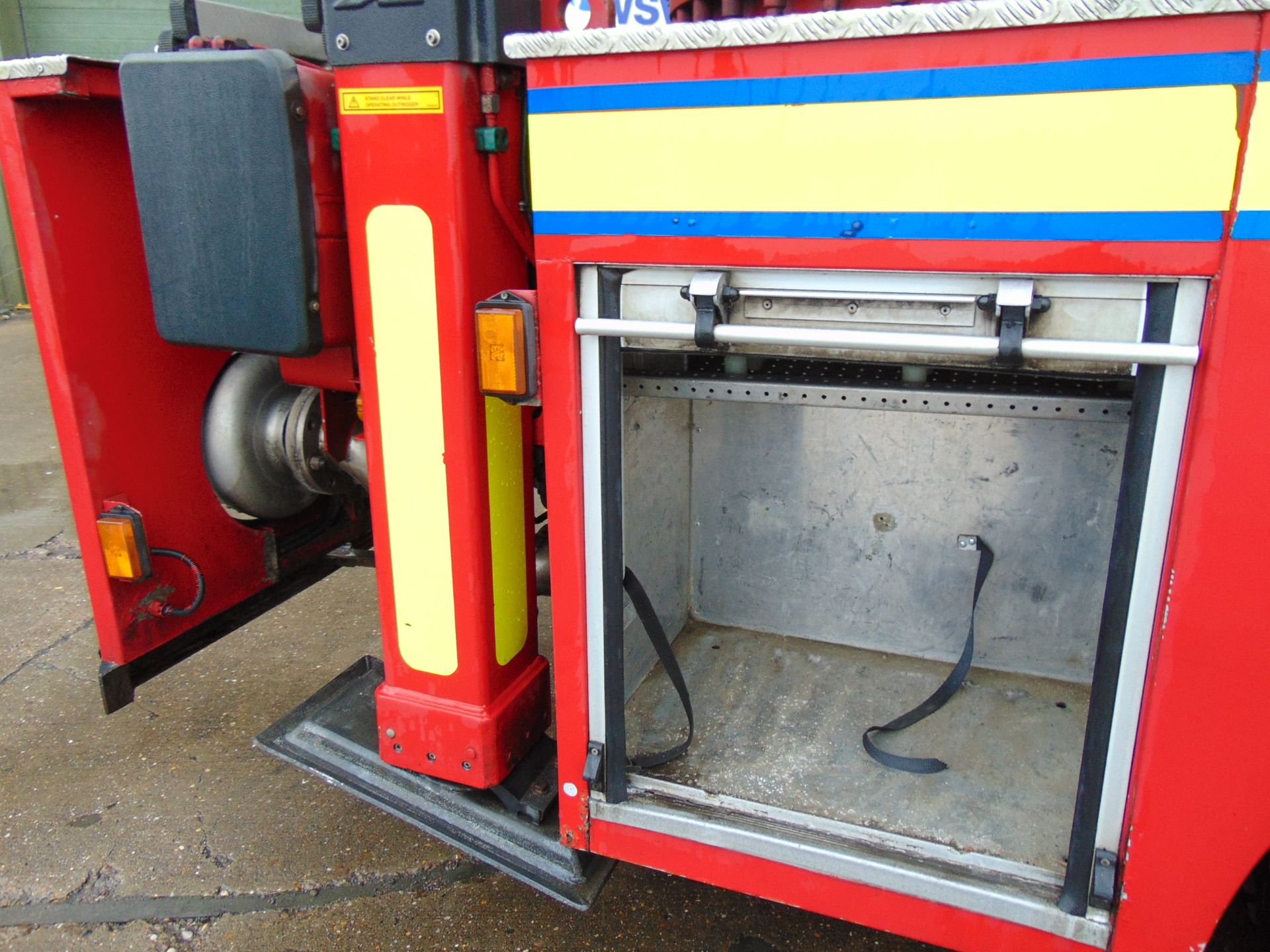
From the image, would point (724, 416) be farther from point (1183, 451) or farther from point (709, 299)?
point (1183, 451)

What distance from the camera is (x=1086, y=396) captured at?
1.42m

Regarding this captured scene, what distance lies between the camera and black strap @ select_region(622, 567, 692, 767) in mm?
1740

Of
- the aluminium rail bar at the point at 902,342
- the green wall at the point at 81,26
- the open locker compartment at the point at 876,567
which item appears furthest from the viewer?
the green wall at the point at 81,26

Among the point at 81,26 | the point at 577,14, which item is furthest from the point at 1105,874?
the point at 81,26

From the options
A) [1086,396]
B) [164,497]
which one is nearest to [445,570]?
[164,497]

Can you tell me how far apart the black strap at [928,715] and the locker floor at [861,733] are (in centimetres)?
2

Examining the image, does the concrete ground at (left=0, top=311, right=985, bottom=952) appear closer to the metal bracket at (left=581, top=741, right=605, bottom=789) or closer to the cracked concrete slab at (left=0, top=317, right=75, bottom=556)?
the metal bracket at (left=581, top=741, right=605, bottom=789)

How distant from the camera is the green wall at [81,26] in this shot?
866 centimetres

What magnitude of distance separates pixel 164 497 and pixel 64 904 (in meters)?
0.95

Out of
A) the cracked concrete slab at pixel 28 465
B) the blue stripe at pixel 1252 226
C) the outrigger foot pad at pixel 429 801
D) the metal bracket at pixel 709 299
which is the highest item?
the blue stripe at pixel 1252 226

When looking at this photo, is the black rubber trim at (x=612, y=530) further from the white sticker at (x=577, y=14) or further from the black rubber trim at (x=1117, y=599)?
the black rubber trim at (x=1117, y=599)

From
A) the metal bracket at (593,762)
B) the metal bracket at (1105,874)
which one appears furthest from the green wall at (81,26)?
the metal bracket at (1105,874)

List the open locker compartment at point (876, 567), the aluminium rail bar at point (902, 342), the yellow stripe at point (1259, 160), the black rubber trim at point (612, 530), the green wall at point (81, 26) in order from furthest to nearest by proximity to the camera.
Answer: the green wall at point (81, 26), the black rubber trim at point (612, 530), the open locker compartment at point (876, 567), the aluminium rail bar at point (902, 342), the yellow stripe at point (1259, 160)

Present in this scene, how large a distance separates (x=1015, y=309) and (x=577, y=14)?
89 cm
